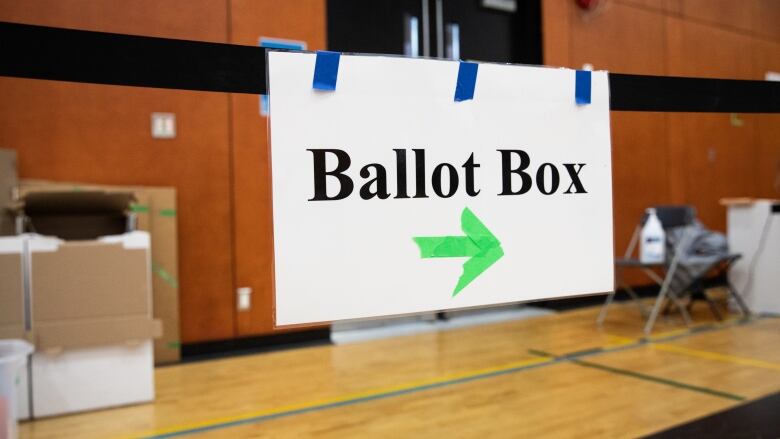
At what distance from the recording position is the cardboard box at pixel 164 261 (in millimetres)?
3311

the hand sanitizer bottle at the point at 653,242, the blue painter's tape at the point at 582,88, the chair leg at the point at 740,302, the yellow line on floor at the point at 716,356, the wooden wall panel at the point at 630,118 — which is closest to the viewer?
the blue painter's tape at the point at 582,88

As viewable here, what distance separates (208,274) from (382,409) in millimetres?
1612

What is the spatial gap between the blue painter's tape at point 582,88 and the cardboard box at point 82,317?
7.18 ft

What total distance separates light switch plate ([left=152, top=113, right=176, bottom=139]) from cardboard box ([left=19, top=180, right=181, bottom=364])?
0.33 m

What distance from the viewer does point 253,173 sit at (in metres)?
3.73

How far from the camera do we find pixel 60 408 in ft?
8.33

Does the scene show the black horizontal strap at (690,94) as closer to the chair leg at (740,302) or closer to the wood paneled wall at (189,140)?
the wood paneled wall at (189,140)

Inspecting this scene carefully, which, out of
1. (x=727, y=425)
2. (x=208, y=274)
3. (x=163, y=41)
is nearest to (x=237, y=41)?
(x=208, y=274)

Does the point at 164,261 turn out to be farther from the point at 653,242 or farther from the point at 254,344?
the point at 653,242

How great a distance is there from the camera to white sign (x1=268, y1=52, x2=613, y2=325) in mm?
913

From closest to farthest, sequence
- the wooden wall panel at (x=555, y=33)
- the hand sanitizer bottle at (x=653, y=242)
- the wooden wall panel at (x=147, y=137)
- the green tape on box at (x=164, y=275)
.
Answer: the wooden wall panel at (x=147, y=137)
the green tape on box at (x=164, y=275)
the hand sanitizer bottle at (x=653, y=242)
the wooden wall panel at (x=555, y=33)

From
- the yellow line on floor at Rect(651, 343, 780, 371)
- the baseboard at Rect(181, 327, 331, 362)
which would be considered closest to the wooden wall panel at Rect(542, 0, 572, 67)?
the yellow line on floor at Rect(651, 343, 780, 371)

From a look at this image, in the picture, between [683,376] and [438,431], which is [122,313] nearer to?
[438,431]

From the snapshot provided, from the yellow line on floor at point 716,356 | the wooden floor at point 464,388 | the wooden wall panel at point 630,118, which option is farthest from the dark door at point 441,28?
the yellow line on floor at point 716,356
